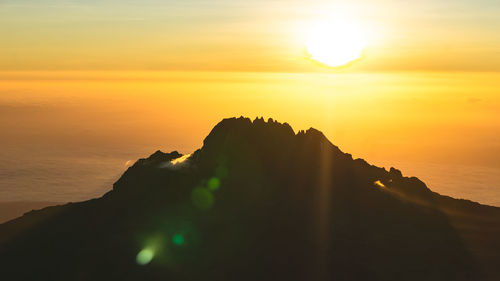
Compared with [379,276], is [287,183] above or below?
above

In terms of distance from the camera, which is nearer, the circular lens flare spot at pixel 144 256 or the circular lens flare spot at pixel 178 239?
the circular lens flare spot at pixel 144 256

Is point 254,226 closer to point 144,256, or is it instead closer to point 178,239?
point 178,239

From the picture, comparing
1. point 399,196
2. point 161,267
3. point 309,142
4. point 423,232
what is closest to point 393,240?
point 423,232

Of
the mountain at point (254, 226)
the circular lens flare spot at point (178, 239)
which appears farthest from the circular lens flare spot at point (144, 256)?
the circular lens flare spot at point (178, 239)

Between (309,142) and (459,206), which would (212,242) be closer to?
(309,142)

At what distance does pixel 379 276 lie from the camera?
63.7 m

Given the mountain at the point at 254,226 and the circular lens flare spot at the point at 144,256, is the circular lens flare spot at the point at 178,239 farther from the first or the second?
the circular lens flare spot at the point at 144,256

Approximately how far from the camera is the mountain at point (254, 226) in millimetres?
64625

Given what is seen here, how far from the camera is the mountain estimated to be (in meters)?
64.6

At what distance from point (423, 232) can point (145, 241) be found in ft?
120

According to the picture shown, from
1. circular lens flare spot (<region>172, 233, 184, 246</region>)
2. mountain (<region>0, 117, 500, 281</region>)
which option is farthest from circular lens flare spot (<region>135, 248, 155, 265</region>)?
circular lens flare spot (<region>172, 233, 184, 246</region>)

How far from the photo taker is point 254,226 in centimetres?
6938

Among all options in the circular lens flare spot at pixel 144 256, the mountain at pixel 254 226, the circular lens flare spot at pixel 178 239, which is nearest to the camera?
the circular lens flare spot at pixel 144 256

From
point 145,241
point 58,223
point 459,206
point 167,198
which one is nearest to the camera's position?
point 145,241
